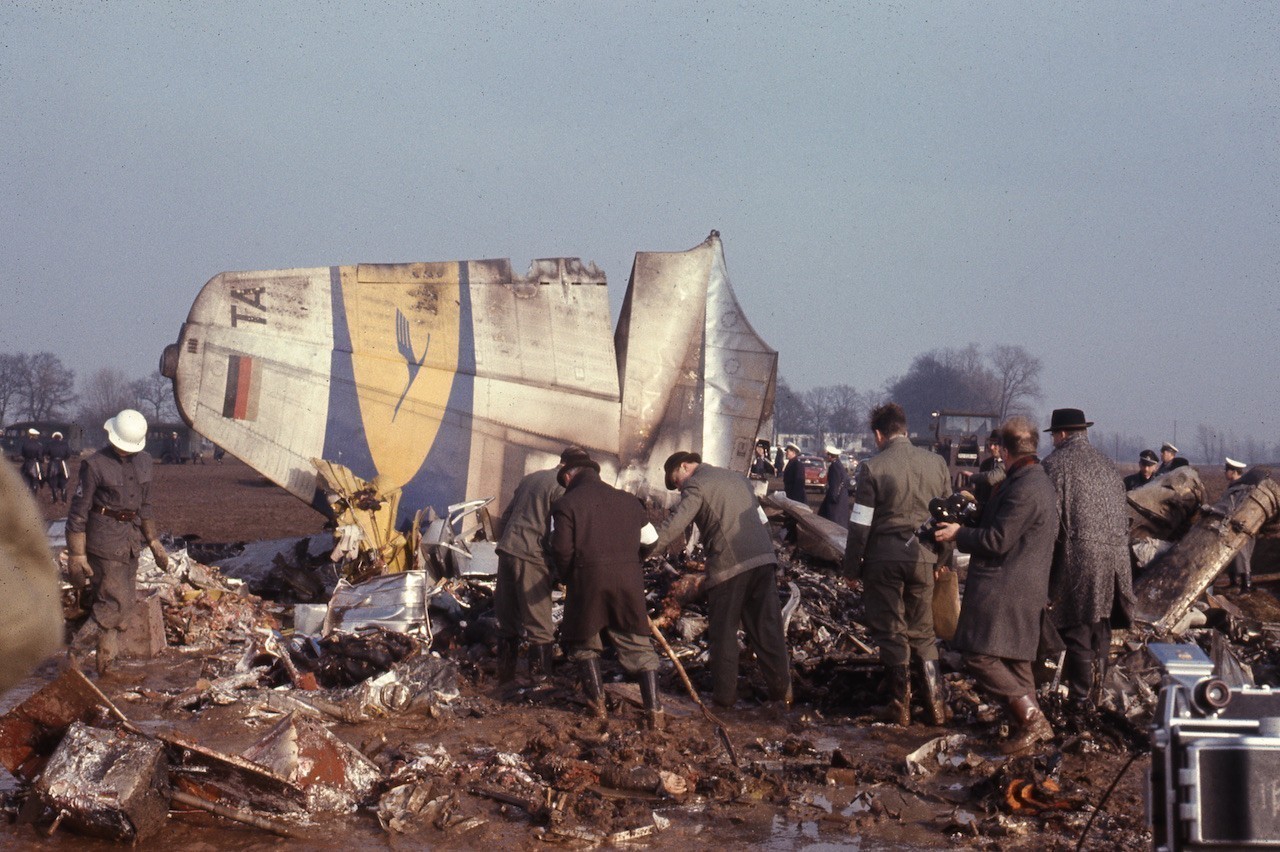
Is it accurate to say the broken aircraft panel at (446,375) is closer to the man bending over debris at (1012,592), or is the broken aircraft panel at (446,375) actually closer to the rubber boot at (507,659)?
the rubber boot at (507,659)

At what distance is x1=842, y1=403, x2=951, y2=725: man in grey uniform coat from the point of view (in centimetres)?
735

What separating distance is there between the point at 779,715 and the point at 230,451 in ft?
29.1

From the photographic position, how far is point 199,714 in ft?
24.4

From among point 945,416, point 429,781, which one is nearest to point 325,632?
point 429,781

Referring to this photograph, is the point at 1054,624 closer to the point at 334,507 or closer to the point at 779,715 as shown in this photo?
the point at 779,715

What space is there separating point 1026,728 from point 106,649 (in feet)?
21.1

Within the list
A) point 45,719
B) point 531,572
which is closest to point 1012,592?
point 531,572

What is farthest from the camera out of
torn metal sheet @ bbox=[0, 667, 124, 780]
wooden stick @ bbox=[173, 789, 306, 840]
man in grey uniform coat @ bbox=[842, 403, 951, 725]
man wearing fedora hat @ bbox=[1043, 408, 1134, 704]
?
man in grey uniform coat @ bbox=[842, 403, 951, 725]

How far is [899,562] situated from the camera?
7324 millimetres

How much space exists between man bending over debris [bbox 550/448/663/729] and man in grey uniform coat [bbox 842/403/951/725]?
1.39 m

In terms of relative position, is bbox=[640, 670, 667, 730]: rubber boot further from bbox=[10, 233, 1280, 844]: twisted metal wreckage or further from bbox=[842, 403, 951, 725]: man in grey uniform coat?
bbox=[842, 403, 951, 725]: man in grey uniform coat

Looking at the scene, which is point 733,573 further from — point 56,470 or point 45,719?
point 56,470

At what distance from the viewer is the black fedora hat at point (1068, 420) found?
6871mm

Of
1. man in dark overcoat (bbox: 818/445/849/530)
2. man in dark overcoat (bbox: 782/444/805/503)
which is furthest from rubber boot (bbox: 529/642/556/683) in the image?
man in dark overcoat (bbox: 782/444/805/503)
